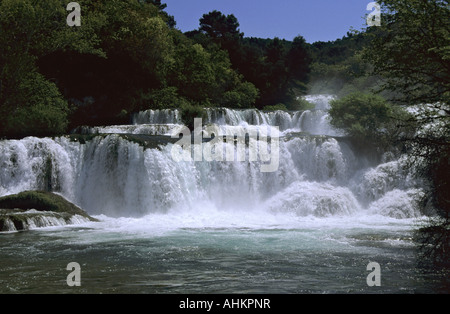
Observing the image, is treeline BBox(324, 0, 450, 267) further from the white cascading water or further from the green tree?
the green tree

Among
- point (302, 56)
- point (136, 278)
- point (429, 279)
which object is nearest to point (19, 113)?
point (136, 278)

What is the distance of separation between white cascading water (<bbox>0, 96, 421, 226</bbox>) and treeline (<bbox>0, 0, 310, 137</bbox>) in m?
4.09

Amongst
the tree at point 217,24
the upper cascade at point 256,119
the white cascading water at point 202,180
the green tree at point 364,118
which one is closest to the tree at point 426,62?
the white cascading water at point 202,180

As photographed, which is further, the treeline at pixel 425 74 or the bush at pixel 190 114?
the bush at pixel 190 114

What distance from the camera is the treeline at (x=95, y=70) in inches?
938

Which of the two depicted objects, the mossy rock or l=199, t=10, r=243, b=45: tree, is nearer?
the mossy rock

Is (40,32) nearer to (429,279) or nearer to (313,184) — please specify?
(313,184)

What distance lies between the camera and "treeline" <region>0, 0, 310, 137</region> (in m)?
23.8

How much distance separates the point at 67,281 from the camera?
23.6 ft

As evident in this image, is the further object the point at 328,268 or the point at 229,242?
the point at 229,242

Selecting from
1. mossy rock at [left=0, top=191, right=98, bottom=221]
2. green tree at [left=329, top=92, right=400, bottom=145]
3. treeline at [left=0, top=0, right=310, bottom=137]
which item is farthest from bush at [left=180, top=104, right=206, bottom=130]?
mossy rock at [left=0, top=191, right=98, bottom=221]

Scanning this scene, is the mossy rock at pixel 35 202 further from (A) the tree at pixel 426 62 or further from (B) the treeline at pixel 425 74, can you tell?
(A) the tree at pixel 426 62

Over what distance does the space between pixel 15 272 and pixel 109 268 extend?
1.57 meters

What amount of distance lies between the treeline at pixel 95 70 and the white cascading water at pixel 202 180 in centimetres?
409
